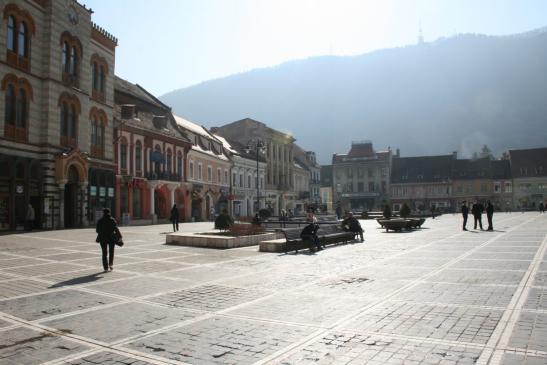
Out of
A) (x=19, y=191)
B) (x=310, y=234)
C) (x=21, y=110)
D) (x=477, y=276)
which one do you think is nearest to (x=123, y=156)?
(x=21, y=110)

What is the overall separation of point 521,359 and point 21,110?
29.9m

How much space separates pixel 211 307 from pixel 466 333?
386 cm

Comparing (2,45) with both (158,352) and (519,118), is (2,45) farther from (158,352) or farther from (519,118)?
(519,118)

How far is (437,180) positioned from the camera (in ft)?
315

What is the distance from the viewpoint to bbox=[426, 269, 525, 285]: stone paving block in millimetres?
9973

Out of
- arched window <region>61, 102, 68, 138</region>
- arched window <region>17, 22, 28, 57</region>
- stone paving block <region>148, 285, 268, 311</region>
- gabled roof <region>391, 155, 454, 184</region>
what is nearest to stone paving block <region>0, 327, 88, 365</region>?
stone paving block <region>148, 285, 268, 311</region>

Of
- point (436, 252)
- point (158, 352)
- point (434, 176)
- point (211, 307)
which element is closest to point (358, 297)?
point (211, 307)

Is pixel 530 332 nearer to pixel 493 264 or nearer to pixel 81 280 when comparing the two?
pixel 493 264

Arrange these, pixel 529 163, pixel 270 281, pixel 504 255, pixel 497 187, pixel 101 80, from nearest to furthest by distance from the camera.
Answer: pixel 270 281 → pixel 504 255 → pixel 101 80 → pixel 529 163 → pixel 497 187

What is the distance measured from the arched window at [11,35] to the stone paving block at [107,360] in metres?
27.3

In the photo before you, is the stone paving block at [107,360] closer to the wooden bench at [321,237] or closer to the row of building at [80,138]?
the wooden bench at [321,237]

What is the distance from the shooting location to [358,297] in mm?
8539

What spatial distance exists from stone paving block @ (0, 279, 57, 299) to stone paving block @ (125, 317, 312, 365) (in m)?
4.36

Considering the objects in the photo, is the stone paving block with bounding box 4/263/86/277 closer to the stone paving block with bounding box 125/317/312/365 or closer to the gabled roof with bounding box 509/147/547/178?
the stone paving block with bounding box 125/317/312/365
